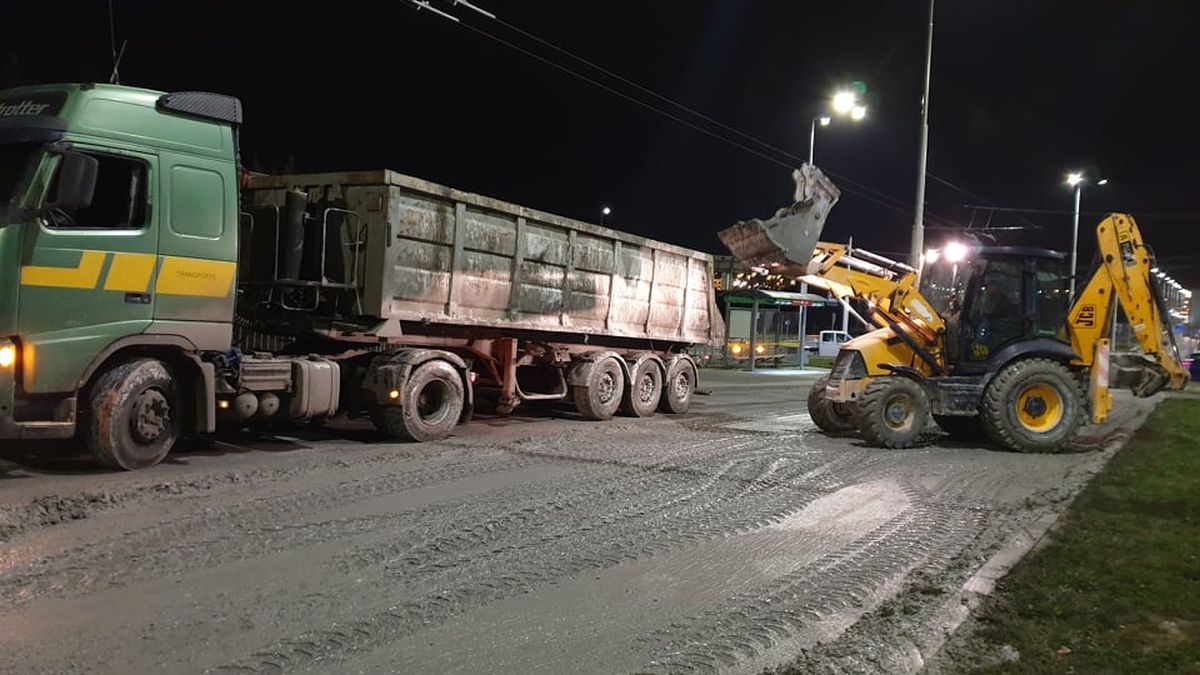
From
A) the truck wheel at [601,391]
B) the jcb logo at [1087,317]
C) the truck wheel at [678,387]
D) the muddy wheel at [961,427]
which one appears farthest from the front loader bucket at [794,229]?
the jcb logo at [1087,317]

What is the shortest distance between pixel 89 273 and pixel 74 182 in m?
0.83

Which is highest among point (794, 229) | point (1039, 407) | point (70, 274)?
point (794, 229)

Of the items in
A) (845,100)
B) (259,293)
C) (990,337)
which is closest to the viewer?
(259,293)

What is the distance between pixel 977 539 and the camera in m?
6.43

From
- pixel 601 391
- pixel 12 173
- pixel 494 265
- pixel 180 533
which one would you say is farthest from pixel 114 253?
pixel 601 391

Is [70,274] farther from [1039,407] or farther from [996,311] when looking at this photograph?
[1039,407]

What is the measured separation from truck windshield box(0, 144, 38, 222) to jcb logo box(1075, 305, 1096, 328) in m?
13.0

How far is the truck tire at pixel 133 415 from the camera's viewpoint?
725 centimetres

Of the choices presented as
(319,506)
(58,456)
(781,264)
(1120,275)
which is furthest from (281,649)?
(1120,275)

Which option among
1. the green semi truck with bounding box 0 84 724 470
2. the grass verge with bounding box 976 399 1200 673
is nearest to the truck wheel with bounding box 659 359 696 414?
the green semi truck with bounding box 0 84 724 470

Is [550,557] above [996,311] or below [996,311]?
below

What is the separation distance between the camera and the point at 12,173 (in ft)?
22.6

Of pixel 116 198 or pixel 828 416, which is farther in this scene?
pixel 828 416

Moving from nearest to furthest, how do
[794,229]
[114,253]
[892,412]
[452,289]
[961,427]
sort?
[114,253] < [452,289] < [892,412] < [794,229] < [961,427]
